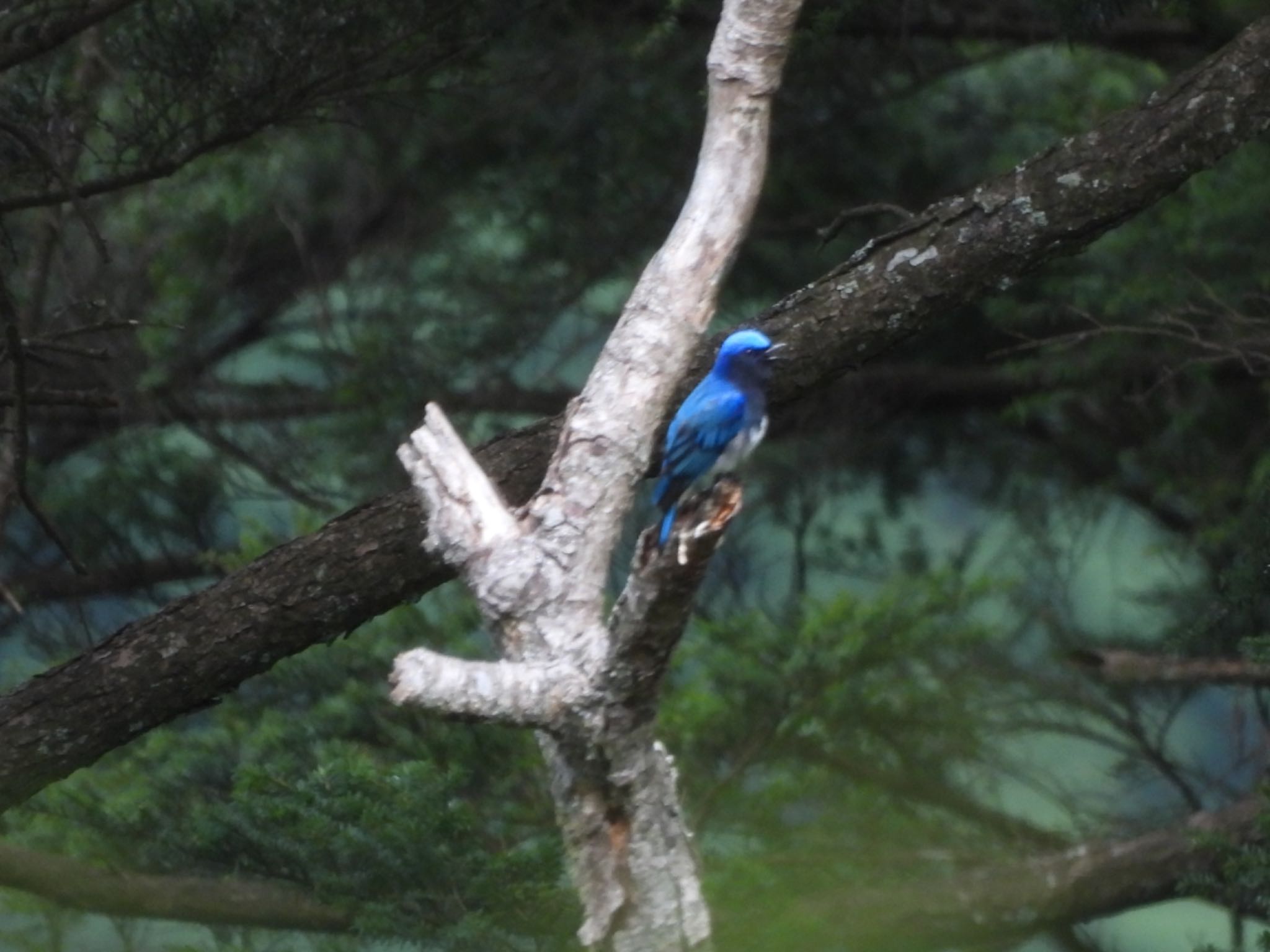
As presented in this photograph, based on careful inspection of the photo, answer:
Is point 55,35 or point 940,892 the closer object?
point 55,35

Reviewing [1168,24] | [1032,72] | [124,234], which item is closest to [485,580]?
[1168,24]

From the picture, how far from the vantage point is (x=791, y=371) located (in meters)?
3.90

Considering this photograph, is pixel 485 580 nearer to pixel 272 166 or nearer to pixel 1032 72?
pixel 272 166

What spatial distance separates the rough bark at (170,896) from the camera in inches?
175

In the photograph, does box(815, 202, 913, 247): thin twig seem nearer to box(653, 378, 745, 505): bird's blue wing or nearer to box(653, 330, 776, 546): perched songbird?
box(653, 330, 776, 546): perched songbird

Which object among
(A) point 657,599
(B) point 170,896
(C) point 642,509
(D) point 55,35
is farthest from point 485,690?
(C) point 642,509

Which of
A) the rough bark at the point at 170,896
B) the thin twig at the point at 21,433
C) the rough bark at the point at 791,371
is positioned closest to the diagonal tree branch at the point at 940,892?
the rough bark at the point at 170,896

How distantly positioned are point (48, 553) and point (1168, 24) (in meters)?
5.75

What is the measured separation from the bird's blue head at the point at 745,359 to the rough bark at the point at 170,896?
Result: 6.12ft

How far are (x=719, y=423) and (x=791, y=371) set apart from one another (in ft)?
1.40

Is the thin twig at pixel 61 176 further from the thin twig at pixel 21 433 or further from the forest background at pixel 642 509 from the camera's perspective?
the thin twig at pixel 21 433

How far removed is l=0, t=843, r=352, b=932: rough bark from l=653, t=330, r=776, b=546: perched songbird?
1679mm

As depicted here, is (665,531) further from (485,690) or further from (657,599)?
(485,690)

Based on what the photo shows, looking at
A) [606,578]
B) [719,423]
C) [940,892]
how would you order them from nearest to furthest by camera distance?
1. [606,578]
2. [719,423]
3. [940,892]
